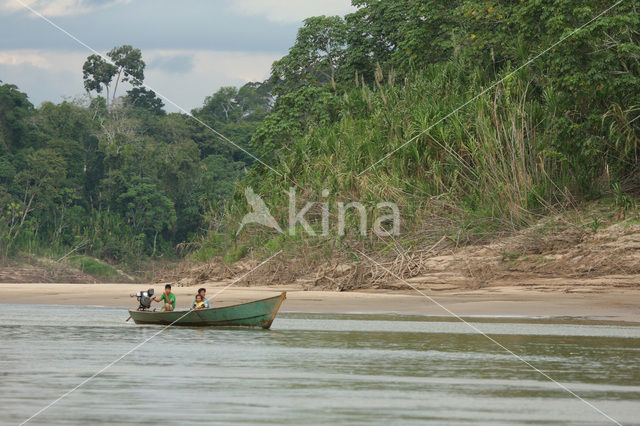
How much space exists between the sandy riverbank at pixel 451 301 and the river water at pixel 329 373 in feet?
3.11

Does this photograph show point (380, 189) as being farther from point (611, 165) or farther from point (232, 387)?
point (232, 387)

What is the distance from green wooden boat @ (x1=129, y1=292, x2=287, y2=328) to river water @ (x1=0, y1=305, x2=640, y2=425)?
0.60 feet

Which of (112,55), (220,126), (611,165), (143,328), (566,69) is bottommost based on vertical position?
(143,328)

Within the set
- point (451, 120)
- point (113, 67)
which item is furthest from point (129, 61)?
point (451, 120)

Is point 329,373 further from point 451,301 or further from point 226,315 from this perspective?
point 451,301

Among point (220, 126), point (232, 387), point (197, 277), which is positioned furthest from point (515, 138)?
point (220, 126)

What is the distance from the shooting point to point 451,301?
53.8 ft

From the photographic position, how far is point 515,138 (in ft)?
62.7

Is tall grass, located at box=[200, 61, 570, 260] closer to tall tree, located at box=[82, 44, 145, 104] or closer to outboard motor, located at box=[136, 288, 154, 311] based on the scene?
outboard motor, located at box=[136, 288, 154, 311]

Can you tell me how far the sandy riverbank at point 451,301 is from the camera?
48.3 feet

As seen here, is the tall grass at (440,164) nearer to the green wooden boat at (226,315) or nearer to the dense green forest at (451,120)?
the dense green forest at (451,120)

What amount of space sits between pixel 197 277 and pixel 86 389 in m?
14.0

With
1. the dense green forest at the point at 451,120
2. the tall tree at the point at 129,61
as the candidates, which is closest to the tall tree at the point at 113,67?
the tall tree at the point at 129,61

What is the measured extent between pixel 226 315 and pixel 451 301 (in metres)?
4.69
